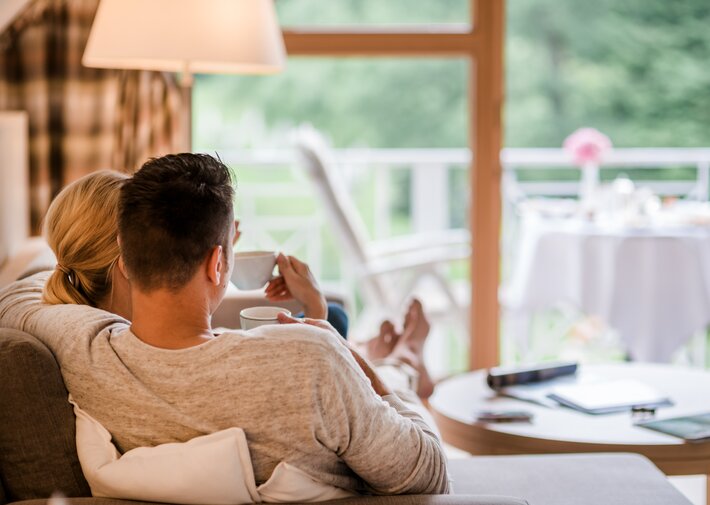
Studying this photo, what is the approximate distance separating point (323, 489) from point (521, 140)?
4448mm

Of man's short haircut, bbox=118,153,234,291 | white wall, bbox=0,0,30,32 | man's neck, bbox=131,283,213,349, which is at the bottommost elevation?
man's neck, bbox=131,283,213,349

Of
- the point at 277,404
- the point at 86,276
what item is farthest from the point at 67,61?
the point at 277,404

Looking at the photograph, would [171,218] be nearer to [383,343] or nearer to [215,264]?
[215,264]

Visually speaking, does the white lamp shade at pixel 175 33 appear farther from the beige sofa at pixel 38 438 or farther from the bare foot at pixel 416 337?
the beige sofa at pixel 38 438

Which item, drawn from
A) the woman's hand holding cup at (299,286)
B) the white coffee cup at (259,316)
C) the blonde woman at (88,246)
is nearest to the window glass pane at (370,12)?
the woman's hand holding cup at (299,286)

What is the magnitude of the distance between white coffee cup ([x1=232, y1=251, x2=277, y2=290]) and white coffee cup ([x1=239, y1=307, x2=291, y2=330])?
10.3 inches

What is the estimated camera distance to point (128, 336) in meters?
1.32

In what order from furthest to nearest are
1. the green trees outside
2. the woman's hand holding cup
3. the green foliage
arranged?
1. the green foliage
2. the green trees outside
3. the woman's hand holding cup

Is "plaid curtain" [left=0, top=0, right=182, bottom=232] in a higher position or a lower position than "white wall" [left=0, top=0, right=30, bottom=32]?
lower

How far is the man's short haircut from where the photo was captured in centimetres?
126

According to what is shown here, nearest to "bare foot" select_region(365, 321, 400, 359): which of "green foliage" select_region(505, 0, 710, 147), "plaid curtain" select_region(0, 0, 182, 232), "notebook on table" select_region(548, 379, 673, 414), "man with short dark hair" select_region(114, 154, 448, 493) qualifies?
"notebook on table" select_region(548, 379, 673, 414)

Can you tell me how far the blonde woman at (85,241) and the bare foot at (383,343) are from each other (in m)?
1.30

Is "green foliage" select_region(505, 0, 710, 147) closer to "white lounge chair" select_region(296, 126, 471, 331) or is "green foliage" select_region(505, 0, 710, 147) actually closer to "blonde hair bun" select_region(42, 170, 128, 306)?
"white lounge chair" select_region(296, 126, 471, 331)

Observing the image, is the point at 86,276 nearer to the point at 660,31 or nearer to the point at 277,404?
the point at 277,404
